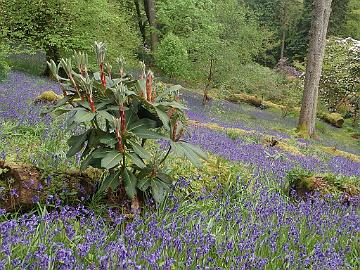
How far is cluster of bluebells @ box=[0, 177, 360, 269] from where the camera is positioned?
2.57 m

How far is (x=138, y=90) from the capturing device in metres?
3.47

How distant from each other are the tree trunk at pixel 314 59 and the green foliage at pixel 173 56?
948cm

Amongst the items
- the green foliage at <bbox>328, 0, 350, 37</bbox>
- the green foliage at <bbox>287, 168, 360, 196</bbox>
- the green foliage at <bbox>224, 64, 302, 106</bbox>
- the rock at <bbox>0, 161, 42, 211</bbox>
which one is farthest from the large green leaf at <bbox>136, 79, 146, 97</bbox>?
the green foliage at <bbox>328, 0, 350, 37</bbox>

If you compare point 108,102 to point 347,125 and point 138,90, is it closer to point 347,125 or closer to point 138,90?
point 138,90

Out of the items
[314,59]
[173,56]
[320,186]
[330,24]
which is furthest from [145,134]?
[330,24]

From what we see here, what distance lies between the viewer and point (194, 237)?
10.5 ft

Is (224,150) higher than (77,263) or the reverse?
the reverse

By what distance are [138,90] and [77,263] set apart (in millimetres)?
1494

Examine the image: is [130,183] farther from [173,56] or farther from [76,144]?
[173,56]

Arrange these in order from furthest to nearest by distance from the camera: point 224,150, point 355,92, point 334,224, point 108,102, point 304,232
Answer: point 355,92 → point 224,150 → point 334,224 → point 304,232 → point 108,102

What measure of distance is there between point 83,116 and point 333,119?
81.5 feet

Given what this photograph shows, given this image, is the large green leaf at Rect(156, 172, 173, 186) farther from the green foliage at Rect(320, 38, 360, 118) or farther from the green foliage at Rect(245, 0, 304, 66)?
the green foliage at Rect(245, 0, 304, 66)

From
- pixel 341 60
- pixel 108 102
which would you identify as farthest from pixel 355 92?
pixel 108 102

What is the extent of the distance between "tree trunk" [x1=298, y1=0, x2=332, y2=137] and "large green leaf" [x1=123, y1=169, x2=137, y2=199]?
1157 centimetres
